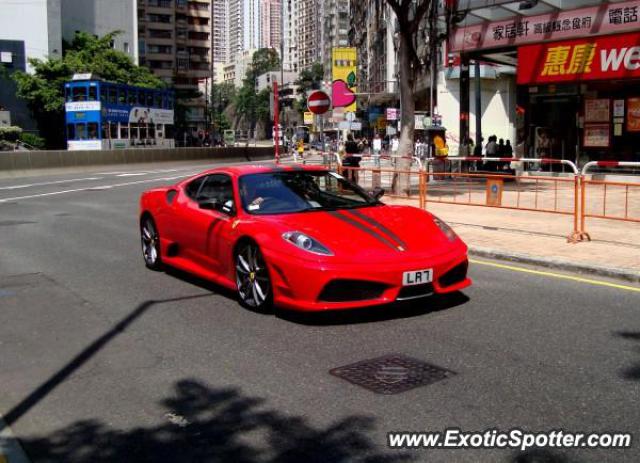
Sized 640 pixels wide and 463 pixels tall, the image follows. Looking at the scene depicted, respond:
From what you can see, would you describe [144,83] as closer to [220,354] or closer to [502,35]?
[502,35]

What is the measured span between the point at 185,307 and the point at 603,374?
13.0 feet

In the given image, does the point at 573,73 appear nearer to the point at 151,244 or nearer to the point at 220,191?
the point at 151,244

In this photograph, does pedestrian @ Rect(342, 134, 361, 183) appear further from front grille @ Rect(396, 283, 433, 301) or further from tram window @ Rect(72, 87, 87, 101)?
tram window @ Rect(72, 87, 87, 101)

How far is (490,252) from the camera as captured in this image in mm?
10070

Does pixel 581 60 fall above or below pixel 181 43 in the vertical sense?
below

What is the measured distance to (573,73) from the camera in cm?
2273

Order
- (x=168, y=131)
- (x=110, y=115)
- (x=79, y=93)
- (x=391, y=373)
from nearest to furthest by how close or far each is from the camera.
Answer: (x=391, y=373), (x=79, y=93), (x=110, y=115), (x=168, y=131)

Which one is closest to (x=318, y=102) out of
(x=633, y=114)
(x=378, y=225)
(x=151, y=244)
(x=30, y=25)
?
(x=633, y=114)

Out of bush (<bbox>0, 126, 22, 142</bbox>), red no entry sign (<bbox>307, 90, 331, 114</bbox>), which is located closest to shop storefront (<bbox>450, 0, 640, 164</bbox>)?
red no entry sign (<bbox>307, 90, 331, 114</bbox>)

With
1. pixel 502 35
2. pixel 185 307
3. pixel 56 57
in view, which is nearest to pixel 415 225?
pixel 185 307

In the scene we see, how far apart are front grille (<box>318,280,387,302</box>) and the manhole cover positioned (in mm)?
912

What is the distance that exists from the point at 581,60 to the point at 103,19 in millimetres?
68994

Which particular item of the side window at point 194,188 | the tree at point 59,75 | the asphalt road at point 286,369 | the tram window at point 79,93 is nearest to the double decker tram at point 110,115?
the tram window at point 79,93

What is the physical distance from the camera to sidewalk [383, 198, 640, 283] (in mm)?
9031
